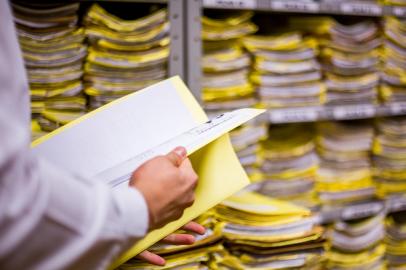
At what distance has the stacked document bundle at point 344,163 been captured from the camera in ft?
6.31

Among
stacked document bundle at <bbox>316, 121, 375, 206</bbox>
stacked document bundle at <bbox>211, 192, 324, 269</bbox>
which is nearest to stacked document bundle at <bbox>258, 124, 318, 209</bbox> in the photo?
stacked document bundle at <bbox>316, 121, 375, 206</bbox>

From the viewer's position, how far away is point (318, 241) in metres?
1.30

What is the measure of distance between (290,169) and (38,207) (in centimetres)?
144

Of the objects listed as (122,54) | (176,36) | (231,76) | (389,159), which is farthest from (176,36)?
(389,159)

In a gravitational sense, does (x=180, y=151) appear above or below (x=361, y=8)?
below

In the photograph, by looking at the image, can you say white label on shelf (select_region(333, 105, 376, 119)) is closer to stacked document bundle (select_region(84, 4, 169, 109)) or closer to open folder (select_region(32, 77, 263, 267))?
stacked document bundle (select_region(84, 4, 169, 109))

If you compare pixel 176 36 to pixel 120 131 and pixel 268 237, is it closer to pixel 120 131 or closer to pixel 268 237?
pixel 120 131

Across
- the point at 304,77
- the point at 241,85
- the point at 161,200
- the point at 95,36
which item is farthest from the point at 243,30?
the point at 161,200

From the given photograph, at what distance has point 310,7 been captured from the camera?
5.57ft

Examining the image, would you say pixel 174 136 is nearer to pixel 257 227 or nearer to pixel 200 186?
pixel 200 186

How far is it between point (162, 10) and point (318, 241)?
2.66ft

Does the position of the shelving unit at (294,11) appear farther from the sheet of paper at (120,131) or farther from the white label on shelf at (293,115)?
the sheet of paper at (120,131)

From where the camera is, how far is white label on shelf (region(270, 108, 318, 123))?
169cm

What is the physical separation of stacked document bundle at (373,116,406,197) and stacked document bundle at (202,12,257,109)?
66cm
